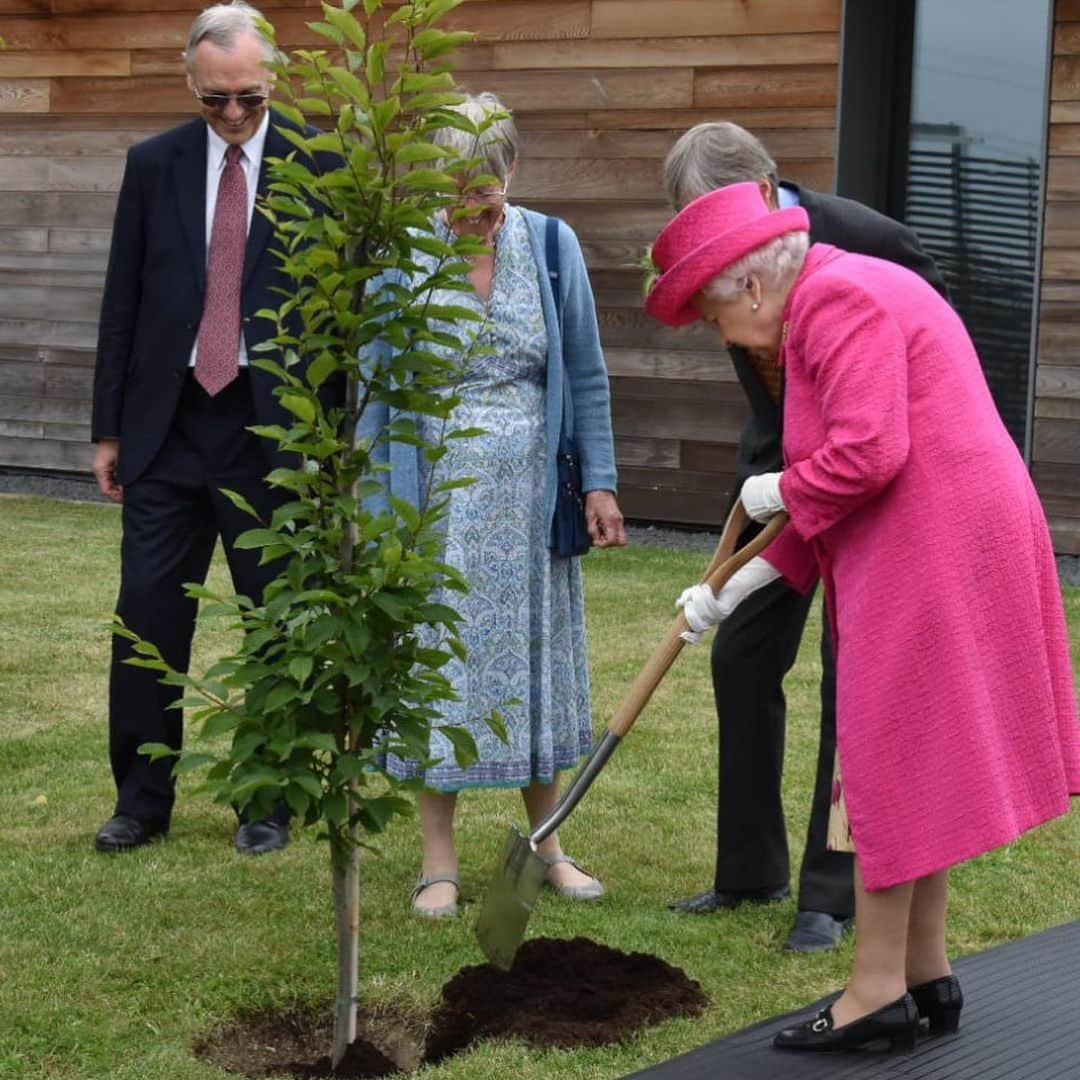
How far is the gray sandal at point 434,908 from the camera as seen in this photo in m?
4.36

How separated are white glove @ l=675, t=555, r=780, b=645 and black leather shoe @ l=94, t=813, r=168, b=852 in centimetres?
184

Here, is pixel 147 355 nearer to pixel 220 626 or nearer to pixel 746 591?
pixel 746 591

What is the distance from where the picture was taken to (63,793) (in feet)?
17.7

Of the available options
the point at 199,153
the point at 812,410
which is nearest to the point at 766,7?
the point at 199,153

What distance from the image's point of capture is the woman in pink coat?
3268mm

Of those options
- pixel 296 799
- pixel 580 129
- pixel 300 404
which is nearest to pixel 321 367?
pixel 300 404

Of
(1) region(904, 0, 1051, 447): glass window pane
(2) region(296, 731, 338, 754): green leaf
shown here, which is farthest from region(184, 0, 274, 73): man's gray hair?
(1) region(904, 0, 1051, 447): glass window pane

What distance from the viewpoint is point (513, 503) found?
4.42 metres

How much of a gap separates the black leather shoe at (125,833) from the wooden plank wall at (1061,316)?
5976mm

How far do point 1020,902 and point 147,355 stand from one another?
8.20ft

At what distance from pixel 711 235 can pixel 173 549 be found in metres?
1.96

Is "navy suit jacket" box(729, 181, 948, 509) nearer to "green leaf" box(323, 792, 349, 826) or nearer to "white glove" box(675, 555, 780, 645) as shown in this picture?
"white glove" box(675, 555, 780, 645)

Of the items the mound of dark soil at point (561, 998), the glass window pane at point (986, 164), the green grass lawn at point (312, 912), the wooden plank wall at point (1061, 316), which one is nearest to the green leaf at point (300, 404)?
the green grass lawn at point (312, 912)

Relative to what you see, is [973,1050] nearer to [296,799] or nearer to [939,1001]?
[939,1001]
